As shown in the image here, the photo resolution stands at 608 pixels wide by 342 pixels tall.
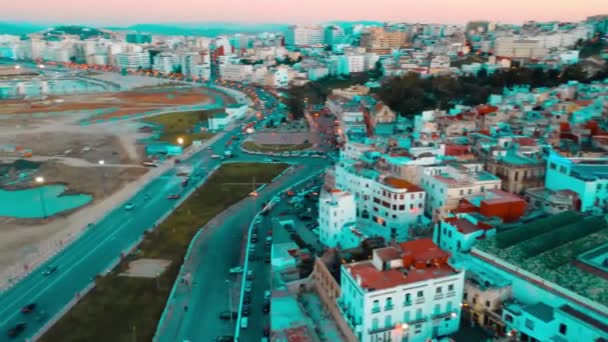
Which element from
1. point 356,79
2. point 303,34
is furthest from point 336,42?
point 356,79

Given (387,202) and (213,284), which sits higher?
(387,202)

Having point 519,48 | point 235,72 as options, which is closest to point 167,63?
point 235,72

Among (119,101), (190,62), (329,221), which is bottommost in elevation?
(329,221)

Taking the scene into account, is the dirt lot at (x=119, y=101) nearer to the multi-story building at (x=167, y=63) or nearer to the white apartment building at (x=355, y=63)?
the white apartment building at (x=355, y=63)

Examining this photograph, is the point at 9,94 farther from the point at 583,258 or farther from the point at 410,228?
the point at 583,258

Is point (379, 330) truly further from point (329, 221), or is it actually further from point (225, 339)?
point (329, 221)

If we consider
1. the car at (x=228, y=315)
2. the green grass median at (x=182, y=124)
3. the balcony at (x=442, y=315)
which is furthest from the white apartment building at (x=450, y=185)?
the green grass median at (x=182, y=124)
